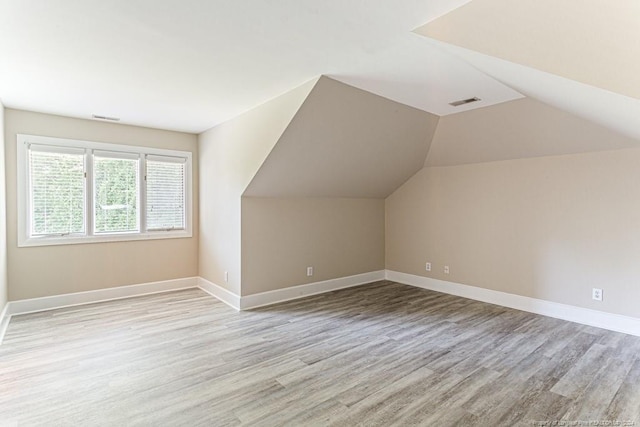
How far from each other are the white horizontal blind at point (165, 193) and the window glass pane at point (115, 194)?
20cm

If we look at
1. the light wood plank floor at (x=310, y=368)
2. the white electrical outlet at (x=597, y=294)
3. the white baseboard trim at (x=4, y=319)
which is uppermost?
the white electrical outlet at (x=597, y=294)

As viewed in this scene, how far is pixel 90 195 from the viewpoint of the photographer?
4.46m

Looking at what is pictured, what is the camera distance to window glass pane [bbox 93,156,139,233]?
454 centimetres

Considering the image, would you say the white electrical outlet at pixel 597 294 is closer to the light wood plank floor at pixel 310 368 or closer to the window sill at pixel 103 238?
the light wood plank floor at pixel 310 368

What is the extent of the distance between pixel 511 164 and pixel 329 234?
2.70m

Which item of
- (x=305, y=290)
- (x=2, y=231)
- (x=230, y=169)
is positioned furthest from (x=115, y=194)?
(x=305, y=290)

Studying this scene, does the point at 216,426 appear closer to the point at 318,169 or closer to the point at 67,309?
the point at 318,169

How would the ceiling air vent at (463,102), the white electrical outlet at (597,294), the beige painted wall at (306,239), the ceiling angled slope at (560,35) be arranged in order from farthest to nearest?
1. the beige painted wall at (306,239)
2. the white electrical outlet at (597,294)
3. the ceiling air vent at (463,102)
4. the ceiling angled slope at (560,35)

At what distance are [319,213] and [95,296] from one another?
10.8ft

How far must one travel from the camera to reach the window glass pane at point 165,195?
4945 millimetres

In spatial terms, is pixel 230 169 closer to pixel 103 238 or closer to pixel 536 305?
pixel 103 238

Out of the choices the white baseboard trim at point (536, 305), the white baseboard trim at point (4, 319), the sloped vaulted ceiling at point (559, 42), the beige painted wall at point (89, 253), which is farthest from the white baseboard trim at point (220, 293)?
the sloped vaulted ceiling at point (559, 42)

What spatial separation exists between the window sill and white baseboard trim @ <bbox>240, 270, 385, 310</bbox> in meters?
1.73

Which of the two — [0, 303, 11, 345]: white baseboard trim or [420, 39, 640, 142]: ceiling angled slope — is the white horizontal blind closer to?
[0, 303, 11, 345]: white baseboard trim
